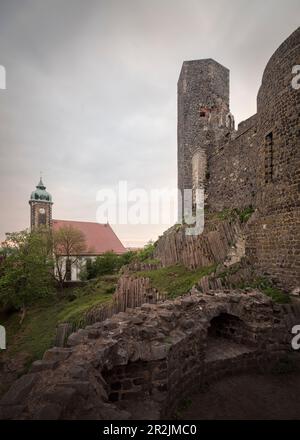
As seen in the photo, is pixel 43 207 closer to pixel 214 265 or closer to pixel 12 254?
pixel 12 254

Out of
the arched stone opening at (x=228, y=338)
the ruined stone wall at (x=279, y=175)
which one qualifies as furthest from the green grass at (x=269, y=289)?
the arched stone opening at (x=228, y=338)

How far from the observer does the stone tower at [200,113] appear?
17078 millimetres

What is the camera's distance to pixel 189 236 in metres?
12.2

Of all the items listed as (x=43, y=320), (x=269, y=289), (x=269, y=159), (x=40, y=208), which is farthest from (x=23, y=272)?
(x=40, y=208)

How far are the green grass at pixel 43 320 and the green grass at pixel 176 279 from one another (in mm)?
3941

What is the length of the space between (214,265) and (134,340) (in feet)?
21.2

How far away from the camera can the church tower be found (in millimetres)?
43812

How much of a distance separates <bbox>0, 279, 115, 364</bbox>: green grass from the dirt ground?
8.57 metres

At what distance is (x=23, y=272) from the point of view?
19656mm

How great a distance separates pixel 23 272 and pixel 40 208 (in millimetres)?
27870

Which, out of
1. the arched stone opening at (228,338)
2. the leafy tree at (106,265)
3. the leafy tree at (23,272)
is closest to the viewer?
the arched stone opening at (228,338)

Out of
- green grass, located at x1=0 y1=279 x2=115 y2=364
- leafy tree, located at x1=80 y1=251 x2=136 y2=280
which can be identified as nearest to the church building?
leafy tree, located at x1=80 y1=251 x2=136 y2=280

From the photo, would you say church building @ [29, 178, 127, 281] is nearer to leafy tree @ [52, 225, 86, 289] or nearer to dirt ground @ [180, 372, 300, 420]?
leafy tree @ [52, 225, 86, 289]

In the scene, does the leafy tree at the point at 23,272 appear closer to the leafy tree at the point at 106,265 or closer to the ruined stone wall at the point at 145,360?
the leafy tree at the point at 106,265
